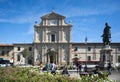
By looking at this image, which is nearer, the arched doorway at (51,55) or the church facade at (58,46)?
the arched doorway at (51,55)

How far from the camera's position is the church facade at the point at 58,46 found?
6519 cm

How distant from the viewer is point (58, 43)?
6538 cm

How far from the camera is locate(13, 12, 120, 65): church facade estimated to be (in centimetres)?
6519

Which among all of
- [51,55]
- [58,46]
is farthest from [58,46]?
[51,55]

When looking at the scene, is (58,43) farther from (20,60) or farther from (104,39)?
(104,39)

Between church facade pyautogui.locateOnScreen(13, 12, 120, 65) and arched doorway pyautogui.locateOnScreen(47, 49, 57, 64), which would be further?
church facade pyautogui.locateOnScreen(13, 12, 120, 65)

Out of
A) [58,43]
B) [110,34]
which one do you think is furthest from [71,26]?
[110,34]

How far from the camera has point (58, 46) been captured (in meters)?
65.4

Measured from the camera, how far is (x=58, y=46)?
65.4 meters

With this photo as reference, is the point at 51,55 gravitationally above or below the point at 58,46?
below

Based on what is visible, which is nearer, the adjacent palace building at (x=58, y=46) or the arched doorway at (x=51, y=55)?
the arched doorway at (x=51, y=55)

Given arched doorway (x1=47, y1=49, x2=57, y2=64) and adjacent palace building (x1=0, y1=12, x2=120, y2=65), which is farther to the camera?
adjacent palace building (x1=0, y1=12, x2=120, y2=65)

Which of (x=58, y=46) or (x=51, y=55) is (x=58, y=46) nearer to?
(x=58, y=46)

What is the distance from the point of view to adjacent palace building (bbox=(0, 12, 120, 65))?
214ft
